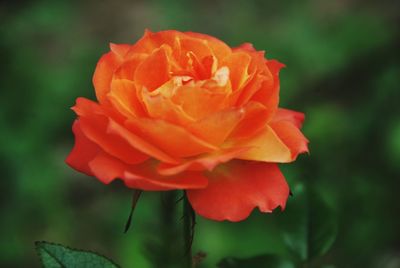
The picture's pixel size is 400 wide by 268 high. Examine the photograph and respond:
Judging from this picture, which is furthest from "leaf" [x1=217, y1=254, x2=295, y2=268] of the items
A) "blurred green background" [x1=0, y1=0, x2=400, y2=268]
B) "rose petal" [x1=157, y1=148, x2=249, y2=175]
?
"blurred green background" [x1=0, y1=0, x2=400, y2=268]

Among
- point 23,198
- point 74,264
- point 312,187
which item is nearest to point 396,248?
point 23,198

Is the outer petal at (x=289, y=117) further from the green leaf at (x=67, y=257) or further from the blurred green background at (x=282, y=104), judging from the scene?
the blurred green background at (x=282, y=104)

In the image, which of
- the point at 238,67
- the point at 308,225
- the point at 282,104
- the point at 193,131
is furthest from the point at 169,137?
the point at 282,104

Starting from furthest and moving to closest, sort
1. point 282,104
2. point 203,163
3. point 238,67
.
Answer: point 282,104, point 238,67, point 203,163

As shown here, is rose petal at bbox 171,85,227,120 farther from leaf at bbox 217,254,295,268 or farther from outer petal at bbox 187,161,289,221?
leaf at bbox 217,254,295,268

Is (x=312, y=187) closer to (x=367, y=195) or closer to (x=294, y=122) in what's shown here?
(x=294, y=122)

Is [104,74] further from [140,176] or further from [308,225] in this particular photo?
[308,225]

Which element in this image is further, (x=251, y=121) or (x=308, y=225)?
(x=308, y=225)
